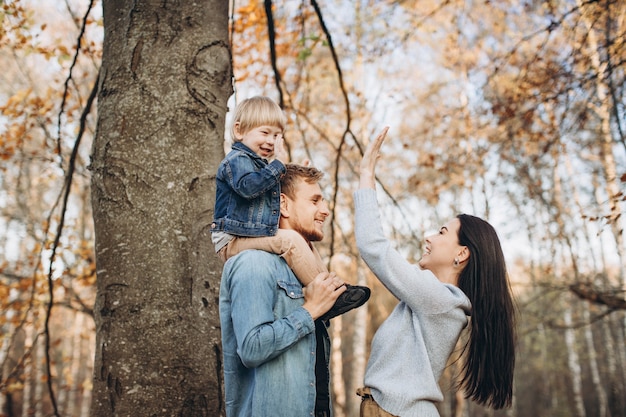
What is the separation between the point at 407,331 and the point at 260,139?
106 centimetres

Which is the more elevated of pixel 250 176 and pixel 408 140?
pixel 408 140

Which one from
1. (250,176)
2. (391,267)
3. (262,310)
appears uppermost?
(250,176)

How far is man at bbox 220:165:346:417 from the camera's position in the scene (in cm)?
169

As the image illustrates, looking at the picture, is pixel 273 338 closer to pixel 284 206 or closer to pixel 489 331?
pixel 284 206

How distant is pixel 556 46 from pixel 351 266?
27.6 feet

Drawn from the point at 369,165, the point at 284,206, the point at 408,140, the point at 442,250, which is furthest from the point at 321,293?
the point at 408,140

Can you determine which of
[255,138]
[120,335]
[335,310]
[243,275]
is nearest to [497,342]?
[335,310]

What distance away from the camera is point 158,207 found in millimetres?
2311

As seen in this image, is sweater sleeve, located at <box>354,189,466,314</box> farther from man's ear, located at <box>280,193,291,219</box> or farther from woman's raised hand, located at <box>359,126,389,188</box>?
man's ear, located at <box>280,193,291,219</box>

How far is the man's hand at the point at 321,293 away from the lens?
1843mm

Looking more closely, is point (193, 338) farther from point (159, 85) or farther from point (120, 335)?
point (159, 85)

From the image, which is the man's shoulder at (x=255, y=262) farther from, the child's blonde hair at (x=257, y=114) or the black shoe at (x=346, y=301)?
the child's blonde hair at (x=257, y=114)

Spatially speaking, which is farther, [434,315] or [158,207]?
[158,207]

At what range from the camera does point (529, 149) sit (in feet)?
41.2
